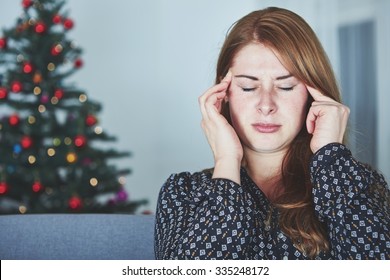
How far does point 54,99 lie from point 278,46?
81.8 inches

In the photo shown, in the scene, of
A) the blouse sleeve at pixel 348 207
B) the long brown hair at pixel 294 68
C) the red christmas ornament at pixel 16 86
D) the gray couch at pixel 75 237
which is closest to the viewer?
the blouse sleeve at pixel 348 207

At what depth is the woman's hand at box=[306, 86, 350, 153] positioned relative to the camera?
1.42 m

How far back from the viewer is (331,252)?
1346 mm

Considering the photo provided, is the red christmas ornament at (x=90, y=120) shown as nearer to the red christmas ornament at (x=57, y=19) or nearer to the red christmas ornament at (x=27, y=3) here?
the red christmas ornament at (x=57, y=19)

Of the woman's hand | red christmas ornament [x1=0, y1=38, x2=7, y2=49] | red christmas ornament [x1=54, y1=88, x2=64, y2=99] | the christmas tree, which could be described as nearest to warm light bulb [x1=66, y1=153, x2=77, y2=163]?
the christmas tree

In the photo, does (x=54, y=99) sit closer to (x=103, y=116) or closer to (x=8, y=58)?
(x=8, y=58)

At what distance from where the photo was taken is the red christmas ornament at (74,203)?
3.23 meters

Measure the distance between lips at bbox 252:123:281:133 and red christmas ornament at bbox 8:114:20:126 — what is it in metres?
2.08

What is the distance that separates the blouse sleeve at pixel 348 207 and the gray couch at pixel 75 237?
550 mm

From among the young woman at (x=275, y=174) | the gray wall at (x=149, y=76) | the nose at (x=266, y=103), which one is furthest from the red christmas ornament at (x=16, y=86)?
the nose at (x=266, y=103)

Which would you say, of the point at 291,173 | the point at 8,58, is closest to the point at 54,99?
the point at 8,58

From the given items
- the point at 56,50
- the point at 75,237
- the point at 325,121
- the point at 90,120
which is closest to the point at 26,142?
the point at 90,120

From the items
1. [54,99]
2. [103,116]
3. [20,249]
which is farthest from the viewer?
[103,116]
